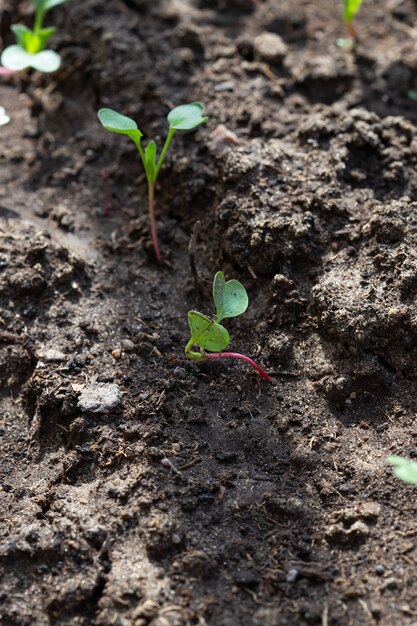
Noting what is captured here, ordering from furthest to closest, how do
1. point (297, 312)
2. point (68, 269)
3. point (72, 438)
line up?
point (68, 269) → point (297, 312) → point (72, 438)

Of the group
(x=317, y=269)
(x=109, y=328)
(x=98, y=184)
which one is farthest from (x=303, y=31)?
(x=109, y=328)

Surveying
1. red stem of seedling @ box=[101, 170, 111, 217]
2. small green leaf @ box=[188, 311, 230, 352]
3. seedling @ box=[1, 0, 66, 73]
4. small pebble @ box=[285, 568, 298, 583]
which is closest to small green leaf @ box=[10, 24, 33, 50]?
seedling @ box=[1, 0, 66, 73]

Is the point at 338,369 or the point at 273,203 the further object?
the point at 273,203

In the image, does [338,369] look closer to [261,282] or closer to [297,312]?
[297,312]

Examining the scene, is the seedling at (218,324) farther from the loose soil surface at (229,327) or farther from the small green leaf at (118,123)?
the small green leaf at (118,123)

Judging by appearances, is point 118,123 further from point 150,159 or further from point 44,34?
point 44,34

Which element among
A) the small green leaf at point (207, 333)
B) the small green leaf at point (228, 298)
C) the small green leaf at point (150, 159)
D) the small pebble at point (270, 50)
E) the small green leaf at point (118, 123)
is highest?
the small green leaf at point (118, 123)

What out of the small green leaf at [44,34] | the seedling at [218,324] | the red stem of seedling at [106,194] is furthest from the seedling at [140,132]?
the small green leaf at [44,34]

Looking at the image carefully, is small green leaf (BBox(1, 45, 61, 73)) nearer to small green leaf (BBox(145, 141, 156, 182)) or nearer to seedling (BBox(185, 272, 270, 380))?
small green leaf (BBox(145, 141, 156, 182))

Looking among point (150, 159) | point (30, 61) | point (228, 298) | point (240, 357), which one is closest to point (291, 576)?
point (240, 357)
